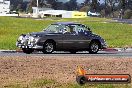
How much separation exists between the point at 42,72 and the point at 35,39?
418 inches

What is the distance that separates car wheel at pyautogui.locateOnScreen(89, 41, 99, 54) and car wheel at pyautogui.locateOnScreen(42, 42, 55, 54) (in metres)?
2.30

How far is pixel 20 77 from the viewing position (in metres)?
13.3

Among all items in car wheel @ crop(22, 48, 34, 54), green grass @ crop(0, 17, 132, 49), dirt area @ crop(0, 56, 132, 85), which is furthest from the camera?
green grass @ crop(0, 17, 132, 49)

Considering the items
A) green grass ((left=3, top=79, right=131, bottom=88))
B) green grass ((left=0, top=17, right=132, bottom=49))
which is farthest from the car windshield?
green grass ((left=3, top=79, right=131, bottom=88))

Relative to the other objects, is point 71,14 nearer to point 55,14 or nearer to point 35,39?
point 55,14

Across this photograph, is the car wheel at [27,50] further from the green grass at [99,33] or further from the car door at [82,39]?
the green grass at [99,33]

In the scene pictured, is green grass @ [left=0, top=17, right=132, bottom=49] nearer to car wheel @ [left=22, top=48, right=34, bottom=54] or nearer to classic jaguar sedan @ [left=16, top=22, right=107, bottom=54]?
car wheel @ [left=22, top=48, right=34, bottom=54]

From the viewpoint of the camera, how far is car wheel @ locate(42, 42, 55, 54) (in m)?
25.0

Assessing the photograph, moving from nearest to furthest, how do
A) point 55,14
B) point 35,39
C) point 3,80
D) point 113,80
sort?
point 113,80 < point 3,80 < point 35,39 < point 55,14

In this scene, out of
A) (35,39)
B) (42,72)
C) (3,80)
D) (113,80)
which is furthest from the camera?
(35,39)

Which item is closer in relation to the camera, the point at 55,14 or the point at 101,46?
the point at 101,46

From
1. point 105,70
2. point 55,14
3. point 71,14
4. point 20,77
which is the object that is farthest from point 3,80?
point 55,14

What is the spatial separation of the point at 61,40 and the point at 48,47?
3.15ft

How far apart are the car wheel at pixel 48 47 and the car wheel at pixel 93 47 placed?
230cm
